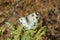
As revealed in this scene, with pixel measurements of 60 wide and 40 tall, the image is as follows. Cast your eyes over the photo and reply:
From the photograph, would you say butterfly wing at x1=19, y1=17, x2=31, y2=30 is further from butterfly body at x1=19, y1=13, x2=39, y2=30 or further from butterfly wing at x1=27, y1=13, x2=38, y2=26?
butterfly wing at x1=27, y1=13, x2=38, y2=26

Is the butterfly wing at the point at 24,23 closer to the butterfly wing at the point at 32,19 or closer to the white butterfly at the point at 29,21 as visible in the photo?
the white butterfly at the point at 29,21

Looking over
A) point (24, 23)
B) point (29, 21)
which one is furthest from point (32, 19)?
point (24, 23)

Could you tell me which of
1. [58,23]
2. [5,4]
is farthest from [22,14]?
[58,23]

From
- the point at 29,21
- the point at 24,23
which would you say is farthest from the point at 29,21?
the point at 24,23

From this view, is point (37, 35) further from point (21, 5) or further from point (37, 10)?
point (21, 5)

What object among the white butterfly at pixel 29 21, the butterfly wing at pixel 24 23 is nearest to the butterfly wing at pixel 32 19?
the white butterfly at pixel 29 21

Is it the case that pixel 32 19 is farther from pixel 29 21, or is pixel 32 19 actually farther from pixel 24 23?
pixel 24 23

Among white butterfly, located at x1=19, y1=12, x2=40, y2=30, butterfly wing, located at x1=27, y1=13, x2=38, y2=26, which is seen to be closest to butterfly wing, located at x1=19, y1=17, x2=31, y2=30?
white butterfly, located at x1=19, y1=12, x2=40, y2=30

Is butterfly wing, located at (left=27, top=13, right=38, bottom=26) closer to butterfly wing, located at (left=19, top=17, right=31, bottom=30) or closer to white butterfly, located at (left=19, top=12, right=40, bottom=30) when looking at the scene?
white butterfly, located at (left=19, top=12, right=40, bottom=30)
